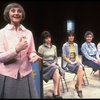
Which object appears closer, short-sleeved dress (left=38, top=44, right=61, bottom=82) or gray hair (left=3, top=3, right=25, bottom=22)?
gray hair (left=3, top=3, right=25, bottom=22)

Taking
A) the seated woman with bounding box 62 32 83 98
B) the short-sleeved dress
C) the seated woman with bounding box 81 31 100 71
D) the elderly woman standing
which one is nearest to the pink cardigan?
the elderly woman standing

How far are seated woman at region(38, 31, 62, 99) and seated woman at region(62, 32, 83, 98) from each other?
10 centimetres

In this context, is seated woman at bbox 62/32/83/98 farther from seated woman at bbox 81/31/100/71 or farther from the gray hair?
the gray hair

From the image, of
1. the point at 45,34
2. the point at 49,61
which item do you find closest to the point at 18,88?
the point at 49,61

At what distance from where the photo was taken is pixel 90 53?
260 cm

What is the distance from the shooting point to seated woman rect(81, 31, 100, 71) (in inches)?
100

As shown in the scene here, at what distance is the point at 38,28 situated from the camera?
Answer: 241 centimetres

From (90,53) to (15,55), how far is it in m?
0.75

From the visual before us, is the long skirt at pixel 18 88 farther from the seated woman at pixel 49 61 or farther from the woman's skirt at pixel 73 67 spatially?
the woman's skirt at pixel 73 67

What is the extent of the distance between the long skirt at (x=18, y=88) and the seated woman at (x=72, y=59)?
0.38 m

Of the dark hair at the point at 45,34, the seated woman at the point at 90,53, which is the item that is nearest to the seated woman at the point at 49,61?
the dark hair at the point at 45,34

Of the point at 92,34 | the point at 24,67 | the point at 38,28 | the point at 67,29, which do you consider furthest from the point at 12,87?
the point at 92,34

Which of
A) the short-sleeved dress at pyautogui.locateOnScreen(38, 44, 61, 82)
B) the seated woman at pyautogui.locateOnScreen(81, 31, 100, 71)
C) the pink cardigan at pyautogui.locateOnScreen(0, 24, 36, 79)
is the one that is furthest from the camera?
the seated woman at pyautogui.locateOnScreen(81, 31, 100, 71)

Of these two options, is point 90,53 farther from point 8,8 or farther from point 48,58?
point 8,8
